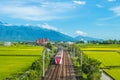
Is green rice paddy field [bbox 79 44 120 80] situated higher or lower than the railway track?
higher

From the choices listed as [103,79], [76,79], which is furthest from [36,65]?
[103,79]

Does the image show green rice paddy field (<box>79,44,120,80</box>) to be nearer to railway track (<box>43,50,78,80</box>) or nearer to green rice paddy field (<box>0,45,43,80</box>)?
railway track (<box>43,50,78,80</box>)

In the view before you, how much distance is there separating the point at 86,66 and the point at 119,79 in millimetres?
8168

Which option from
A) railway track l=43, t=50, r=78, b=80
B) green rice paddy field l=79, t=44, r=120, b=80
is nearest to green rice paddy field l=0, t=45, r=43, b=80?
railway track l=43, t=50, r=78, b=80

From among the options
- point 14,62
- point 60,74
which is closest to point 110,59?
point 14,62

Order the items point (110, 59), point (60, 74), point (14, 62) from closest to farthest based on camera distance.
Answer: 1. point (60, 74)
2. point (14, 62)
3. point (110, 59)

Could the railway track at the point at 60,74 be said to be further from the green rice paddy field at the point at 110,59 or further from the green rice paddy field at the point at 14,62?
the green rice paddy field at the point at 110,59

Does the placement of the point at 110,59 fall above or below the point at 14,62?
above

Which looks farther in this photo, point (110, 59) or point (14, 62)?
point (110, 59)

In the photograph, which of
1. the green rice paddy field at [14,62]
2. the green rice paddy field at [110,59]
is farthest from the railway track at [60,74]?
the green rice paddy field at [110,59]

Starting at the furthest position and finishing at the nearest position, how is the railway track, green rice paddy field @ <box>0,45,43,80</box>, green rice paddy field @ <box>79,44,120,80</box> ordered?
green rice paddy field @ <box>79,44,120,80</box>
green rice paddy field @ <box>0,45,43,80</box>
the railway track

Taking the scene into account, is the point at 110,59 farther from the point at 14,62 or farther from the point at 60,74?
the point at 60,74

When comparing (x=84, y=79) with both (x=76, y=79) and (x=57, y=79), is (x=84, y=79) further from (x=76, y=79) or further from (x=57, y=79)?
(x=57, y=79)

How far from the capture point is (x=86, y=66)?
53.7 m
